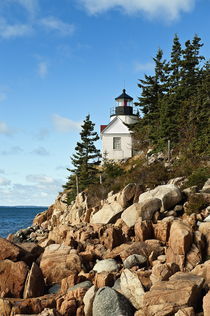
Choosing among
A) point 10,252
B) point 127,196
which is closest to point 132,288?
point 10,252

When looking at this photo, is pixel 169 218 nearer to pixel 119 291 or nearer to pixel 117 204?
pixel 117 204

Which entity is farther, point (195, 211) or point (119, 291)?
point (195, 211)

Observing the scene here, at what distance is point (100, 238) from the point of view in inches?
587

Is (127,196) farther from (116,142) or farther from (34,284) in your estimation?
(116,142)

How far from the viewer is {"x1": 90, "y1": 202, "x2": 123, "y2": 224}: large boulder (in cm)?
1725

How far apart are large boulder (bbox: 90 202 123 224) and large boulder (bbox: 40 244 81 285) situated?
4.03m

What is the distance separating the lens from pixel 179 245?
12.1 metres

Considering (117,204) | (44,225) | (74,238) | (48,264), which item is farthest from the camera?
(44,225)

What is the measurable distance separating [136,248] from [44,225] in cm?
2297

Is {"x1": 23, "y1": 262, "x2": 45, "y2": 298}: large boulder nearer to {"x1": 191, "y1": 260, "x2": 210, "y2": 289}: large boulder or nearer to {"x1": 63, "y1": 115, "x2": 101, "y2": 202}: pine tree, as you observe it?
{"x1": 191, "y1": 260, "x2": 210, "y2": 289}: large boulder

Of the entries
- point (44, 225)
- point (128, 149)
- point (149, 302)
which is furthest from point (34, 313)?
point (128, 149)

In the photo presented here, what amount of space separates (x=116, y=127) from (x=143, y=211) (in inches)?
1122

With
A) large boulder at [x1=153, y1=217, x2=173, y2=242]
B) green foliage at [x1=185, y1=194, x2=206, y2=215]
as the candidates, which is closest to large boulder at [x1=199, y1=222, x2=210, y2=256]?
large boulder at [x1=153, y1=217, x2=173, y2=242]

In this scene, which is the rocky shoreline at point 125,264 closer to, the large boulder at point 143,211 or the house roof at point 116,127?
the large boulder at point 143,211
